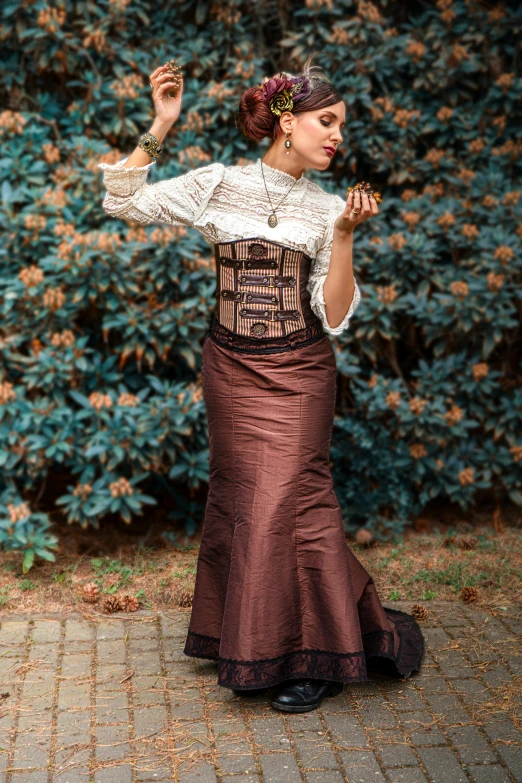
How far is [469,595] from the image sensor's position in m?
4.20

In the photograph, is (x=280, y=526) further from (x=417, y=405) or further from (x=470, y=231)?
(x=470, y=231)

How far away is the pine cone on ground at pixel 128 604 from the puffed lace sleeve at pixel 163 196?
165 centimetres

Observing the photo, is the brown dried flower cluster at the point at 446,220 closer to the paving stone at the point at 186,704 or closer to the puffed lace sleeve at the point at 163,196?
the puffed lace sleeve at the point at 163,196

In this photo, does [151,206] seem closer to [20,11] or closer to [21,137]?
[21,137]

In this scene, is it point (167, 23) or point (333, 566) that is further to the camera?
point (167, 23)

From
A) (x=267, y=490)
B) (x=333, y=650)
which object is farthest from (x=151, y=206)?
(x=333, y=650)

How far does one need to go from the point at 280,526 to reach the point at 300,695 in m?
0.58

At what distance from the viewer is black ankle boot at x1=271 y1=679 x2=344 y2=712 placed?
3299mm

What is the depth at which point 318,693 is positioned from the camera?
132 inches

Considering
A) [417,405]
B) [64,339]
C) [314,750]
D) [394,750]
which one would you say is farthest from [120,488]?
[394,750]

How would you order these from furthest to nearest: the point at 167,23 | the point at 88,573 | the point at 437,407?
the point at 167,23, the point at 437,407, the point at 88,573

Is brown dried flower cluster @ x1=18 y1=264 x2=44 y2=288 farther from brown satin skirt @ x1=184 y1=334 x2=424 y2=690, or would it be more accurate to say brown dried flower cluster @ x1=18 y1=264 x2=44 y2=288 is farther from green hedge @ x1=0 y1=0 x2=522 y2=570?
brown satin skirt @ x1=184 y1=334 x2=424 y2=690

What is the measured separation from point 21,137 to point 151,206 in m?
2.11

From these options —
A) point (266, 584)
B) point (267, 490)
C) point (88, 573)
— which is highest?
point (267, 490)
